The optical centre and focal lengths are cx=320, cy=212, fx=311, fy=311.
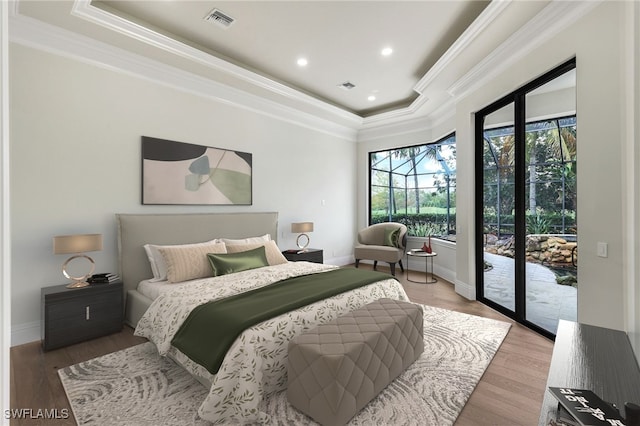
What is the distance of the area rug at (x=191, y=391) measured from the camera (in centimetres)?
185

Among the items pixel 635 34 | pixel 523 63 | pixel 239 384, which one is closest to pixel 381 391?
pixel 239 384

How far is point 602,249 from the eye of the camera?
7.56 feet

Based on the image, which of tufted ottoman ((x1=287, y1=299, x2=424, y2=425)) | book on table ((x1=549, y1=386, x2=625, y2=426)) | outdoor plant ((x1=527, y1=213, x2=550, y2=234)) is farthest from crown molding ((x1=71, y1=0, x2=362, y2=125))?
book on table ((x1=549, y1=386, x2=625, y2=426))

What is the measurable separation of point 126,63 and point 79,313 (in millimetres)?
2588

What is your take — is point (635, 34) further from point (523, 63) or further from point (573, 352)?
point (523, 63)

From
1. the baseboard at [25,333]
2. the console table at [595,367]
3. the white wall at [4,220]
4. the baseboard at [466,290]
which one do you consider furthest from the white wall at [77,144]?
the console table at [595,367]

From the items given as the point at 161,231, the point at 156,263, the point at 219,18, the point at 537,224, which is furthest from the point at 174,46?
the point at 537,224

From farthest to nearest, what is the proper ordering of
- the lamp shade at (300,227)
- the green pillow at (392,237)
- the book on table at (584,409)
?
the green pillow at (392,237)
the lamp shade at (300,227)
the book on table at (584,409)

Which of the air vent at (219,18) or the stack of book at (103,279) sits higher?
the air vent at (219,18)

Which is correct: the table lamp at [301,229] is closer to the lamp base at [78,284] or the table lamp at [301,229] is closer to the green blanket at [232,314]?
the green blanket at [232,314]

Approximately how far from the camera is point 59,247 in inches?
106

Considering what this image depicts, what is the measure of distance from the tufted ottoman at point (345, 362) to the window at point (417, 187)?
12.8 feet

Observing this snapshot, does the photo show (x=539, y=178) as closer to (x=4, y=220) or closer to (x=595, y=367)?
(x=595, y=367)

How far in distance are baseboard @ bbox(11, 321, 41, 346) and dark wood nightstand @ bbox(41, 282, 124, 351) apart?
0.75 feet
